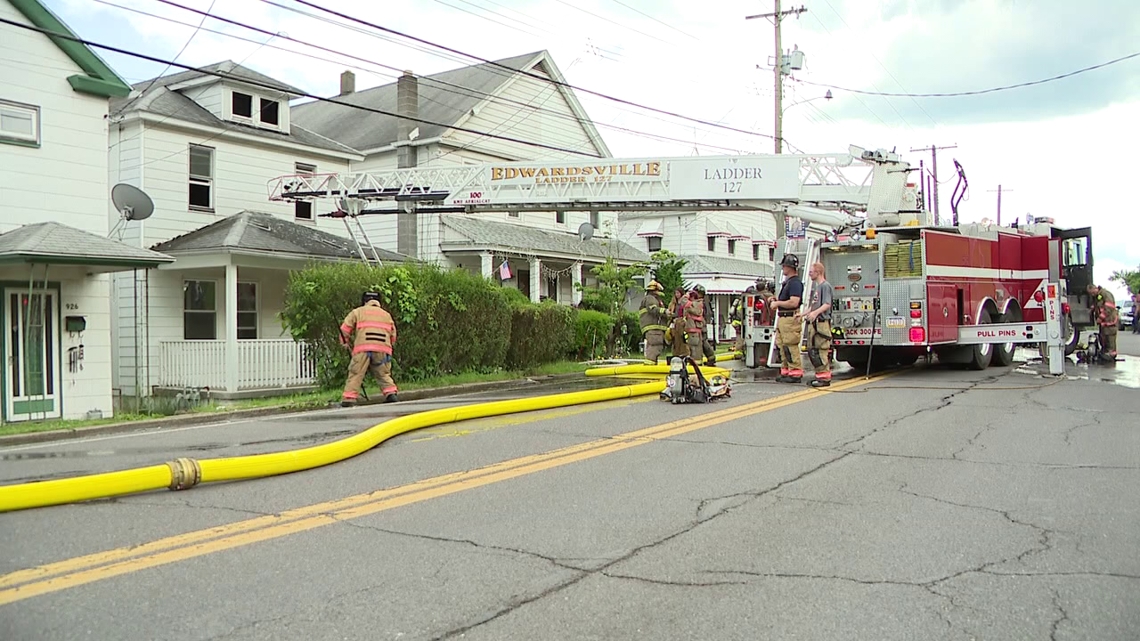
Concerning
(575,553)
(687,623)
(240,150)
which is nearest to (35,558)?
(575,553)

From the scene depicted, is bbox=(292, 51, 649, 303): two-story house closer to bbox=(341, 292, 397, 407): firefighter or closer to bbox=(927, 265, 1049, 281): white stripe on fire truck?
bbox=(341, 292, 397, 407): firefighter

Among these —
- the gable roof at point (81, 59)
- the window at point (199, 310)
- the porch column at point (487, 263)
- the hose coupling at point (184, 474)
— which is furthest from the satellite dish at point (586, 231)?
the hose coupling at point (184, 474)

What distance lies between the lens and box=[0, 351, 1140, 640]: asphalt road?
4.01m

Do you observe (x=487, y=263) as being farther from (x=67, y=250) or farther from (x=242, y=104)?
(x=67, y=250)

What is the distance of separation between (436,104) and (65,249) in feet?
53.0

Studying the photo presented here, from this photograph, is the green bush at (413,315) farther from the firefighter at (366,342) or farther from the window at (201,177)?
the window at (201,177)

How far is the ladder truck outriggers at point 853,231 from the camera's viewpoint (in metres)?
14.9

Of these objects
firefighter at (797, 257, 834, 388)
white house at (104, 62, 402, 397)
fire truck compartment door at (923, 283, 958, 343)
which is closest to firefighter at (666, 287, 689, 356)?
firefighter at (797, 257, 834, 388)

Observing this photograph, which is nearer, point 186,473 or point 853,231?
point 186,473

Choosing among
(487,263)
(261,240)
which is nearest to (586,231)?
(487,263)

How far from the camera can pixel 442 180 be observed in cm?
2005

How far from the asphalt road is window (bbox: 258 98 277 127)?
48.7 ft

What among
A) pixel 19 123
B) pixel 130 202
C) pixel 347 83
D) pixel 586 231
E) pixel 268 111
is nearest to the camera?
pixel 19 123

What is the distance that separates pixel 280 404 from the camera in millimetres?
12719
